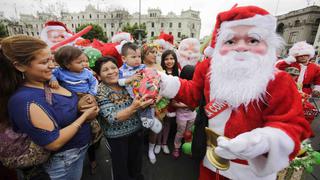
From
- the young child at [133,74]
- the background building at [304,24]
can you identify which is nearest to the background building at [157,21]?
the background building at [304,24]

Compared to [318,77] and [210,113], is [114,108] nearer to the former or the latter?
[210,113]

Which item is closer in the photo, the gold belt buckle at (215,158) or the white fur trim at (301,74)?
the gold belt buckle at (215,158)

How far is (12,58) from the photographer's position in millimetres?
1081

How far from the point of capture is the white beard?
3.50 feet

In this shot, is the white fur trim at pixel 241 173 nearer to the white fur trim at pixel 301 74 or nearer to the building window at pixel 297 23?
the white fur trim at pixel 301 74

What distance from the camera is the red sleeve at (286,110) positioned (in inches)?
36.7

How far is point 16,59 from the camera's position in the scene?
1.08 meters

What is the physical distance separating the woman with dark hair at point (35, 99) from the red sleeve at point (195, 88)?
0.87 m

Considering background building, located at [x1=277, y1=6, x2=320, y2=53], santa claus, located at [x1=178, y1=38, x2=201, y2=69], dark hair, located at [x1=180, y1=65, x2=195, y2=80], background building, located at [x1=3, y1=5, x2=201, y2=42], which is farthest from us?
background building, located at [x1=3, y1=5, x2=201, y2=42]

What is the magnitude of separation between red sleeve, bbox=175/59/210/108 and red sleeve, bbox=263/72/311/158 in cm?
55

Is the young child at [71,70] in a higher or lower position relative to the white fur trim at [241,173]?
higher

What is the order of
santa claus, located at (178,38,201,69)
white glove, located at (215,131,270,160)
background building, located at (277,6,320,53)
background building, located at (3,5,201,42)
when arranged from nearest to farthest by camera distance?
white glove, located at (215,131,270,160) < santa claus, located at (178,38,201,69) < background building, located at (277,6,320,53) < background building, located at (3,5,201,42)

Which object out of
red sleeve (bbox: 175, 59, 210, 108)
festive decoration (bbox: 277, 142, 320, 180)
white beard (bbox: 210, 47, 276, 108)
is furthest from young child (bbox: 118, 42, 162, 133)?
festive decoration (bbox: 277, 142, 320, 180)

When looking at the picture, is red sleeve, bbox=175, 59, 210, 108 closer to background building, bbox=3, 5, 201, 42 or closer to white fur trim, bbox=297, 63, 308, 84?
white fur trim, bbox=297, 63, 308, 84
